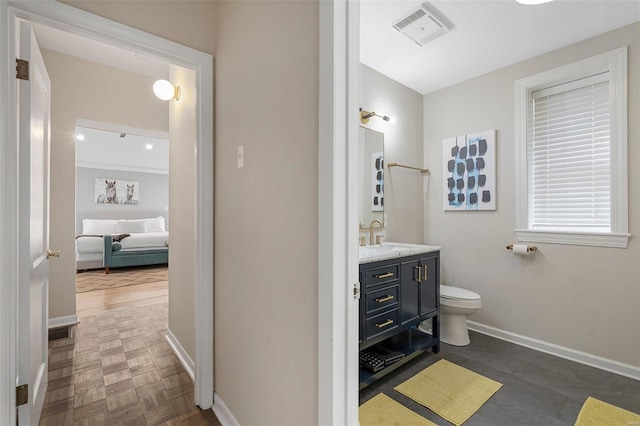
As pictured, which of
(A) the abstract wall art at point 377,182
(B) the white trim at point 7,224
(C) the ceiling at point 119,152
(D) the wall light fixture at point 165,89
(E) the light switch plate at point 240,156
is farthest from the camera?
(C) the ceiling at point 119,152

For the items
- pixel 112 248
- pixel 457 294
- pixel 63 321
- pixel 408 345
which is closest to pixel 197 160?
pixel 408 345

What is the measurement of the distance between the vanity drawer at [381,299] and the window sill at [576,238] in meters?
1.43

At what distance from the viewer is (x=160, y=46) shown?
1.54 meters

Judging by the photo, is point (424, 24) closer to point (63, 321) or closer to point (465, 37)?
point (465, 37)

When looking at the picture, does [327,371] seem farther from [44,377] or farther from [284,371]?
[44,377]

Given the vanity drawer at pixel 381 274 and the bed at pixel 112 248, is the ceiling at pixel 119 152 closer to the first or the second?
the bed at pixel 112 248

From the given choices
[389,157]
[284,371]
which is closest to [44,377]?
[284,371]

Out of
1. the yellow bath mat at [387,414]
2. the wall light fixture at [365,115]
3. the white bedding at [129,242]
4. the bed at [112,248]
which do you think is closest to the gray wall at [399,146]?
the wall light fixture at [365,115]

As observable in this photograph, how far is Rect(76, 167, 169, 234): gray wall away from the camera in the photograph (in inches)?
265

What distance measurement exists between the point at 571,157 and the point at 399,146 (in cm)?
142

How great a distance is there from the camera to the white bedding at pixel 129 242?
5.68 m

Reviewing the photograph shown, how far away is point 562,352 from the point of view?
2.35 metres

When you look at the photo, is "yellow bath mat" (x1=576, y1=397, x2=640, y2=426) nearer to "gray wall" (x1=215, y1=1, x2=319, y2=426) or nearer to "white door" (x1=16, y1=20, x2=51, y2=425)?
"gray wall" (x1=215, y1=1, x2=319, y2=426)

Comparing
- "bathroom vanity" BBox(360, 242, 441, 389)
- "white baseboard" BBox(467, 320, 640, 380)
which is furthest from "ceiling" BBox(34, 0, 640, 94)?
"white baseboard" BBox(467, 320, 640, 380)
